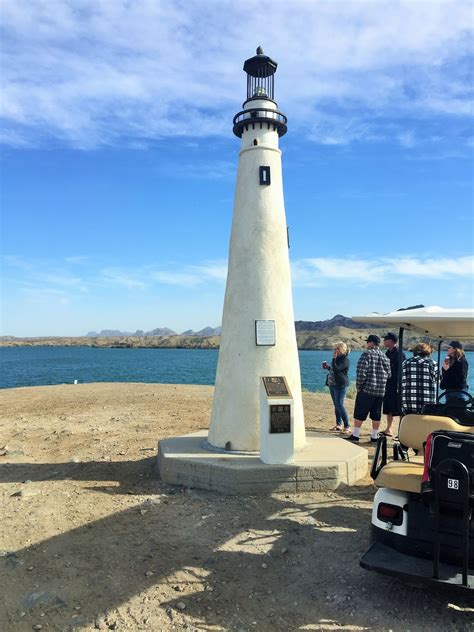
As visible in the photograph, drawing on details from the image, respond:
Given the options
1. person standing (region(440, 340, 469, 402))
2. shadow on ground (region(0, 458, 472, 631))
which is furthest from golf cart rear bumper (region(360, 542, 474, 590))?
person standing (region(440, 340, 469, 402))

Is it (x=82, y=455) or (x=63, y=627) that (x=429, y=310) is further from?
(x=82, y=455)

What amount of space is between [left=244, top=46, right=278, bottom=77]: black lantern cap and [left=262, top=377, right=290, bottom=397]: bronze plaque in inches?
205

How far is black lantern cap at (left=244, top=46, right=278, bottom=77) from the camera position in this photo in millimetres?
8641

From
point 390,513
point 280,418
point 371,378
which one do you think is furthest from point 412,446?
point 371,378

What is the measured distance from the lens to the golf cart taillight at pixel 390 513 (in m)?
4.54

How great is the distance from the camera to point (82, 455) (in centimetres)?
941

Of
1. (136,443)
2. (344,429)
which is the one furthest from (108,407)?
(344,429)

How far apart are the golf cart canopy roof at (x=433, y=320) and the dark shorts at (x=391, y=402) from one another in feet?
6.52

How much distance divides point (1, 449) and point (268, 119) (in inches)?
312

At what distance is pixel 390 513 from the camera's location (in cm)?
459

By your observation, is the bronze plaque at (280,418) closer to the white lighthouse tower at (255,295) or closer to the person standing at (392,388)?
the white lighthouse tower at (255,295)

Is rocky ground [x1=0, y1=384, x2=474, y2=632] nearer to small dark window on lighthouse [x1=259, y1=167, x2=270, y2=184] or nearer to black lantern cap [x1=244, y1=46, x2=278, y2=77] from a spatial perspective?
small dark window on lighthouse [x1=259, y1=167, x2=270, y2=184]

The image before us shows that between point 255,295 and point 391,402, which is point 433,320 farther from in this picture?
point 391,402

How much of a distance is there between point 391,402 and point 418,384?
118 inches
